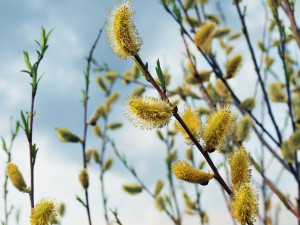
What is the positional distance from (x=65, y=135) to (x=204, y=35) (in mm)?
1012

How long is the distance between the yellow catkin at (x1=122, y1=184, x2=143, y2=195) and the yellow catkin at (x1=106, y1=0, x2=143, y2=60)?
1.84 m

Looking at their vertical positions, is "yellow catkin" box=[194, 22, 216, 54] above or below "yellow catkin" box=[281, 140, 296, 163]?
above

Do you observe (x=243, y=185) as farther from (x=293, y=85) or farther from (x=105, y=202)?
(x=293, y=85)

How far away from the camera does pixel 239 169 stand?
88 cm

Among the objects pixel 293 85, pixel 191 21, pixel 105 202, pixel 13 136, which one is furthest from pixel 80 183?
pixel 293 85

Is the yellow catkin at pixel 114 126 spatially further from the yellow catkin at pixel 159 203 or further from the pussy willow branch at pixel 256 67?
the pussy willow branch at pixel 256 67

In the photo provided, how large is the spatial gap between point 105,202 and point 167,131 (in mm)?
925

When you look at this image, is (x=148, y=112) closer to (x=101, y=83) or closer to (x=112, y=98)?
(x=112, y=98)

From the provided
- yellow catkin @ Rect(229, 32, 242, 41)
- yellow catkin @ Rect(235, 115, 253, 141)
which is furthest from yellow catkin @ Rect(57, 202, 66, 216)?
yellow catkin @ Rect(229, 32, 242, 41)

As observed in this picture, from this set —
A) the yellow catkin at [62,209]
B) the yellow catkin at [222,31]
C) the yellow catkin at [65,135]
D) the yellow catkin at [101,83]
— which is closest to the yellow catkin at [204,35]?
the yellow catkin at [222,31]

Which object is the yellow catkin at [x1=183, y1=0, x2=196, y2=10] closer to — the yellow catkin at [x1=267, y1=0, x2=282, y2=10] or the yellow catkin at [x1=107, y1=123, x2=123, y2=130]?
the yellow catkin at [x1=267, y1=0, x2=282, y2=10]

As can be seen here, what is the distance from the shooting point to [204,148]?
35.4 inches

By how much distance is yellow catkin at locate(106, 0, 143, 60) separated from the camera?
832mm

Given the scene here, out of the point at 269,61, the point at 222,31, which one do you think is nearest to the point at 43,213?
the point at 222,31
